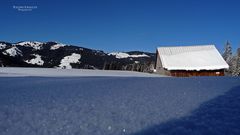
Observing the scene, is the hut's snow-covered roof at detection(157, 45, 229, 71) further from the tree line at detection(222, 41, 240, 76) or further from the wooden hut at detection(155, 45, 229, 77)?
the tree line at detection(222, 41, 240, 76)

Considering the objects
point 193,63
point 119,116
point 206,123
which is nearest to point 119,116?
point 119,116

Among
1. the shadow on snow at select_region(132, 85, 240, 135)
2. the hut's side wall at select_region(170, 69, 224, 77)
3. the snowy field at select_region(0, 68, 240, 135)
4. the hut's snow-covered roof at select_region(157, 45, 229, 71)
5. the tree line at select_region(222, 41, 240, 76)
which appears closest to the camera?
the shadow on snow at select_region(132, 85, 240, 135)

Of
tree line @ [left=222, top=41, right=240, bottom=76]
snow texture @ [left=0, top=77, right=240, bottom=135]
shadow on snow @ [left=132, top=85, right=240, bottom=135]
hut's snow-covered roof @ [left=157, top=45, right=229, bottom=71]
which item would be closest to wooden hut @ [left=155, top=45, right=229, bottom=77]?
hut's snow-covered roof @ [left=157, top=45, right=229, bottom=71]

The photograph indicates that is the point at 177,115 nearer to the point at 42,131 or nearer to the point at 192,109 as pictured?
the point at 192,109

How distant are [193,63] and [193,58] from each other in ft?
3.94

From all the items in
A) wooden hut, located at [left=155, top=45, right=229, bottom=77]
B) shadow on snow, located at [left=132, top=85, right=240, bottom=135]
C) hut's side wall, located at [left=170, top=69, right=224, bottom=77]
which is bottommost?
shadow on snow, located at [left=132, top=85, right=240, bottom=135]

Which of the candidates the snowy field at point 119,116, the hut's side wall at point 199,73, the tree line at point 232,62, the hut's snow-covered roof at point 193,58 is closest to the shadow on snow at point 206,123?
the snowy field at point 119,116

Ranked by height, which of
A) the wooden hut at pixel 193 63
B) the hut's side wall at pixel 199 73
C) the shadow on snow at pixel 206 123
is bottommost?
the shadow on snow at pixel 206 123

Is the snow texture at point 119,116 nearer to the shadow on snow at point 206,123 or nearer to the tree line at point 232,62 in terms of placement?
the shadow on snow at point 206,123

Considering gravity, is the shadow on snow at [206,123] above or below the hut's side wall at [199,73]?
below

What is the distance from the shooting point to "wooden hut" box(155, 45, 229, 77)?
4109 centimetres

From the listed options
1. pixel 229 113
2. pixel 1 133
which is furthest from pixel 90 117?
pixel 229 113

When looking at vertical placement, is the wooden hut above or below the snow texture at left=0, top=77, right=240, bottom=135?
above

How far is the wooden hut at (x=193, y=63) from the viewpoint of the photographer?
41.1 meters
